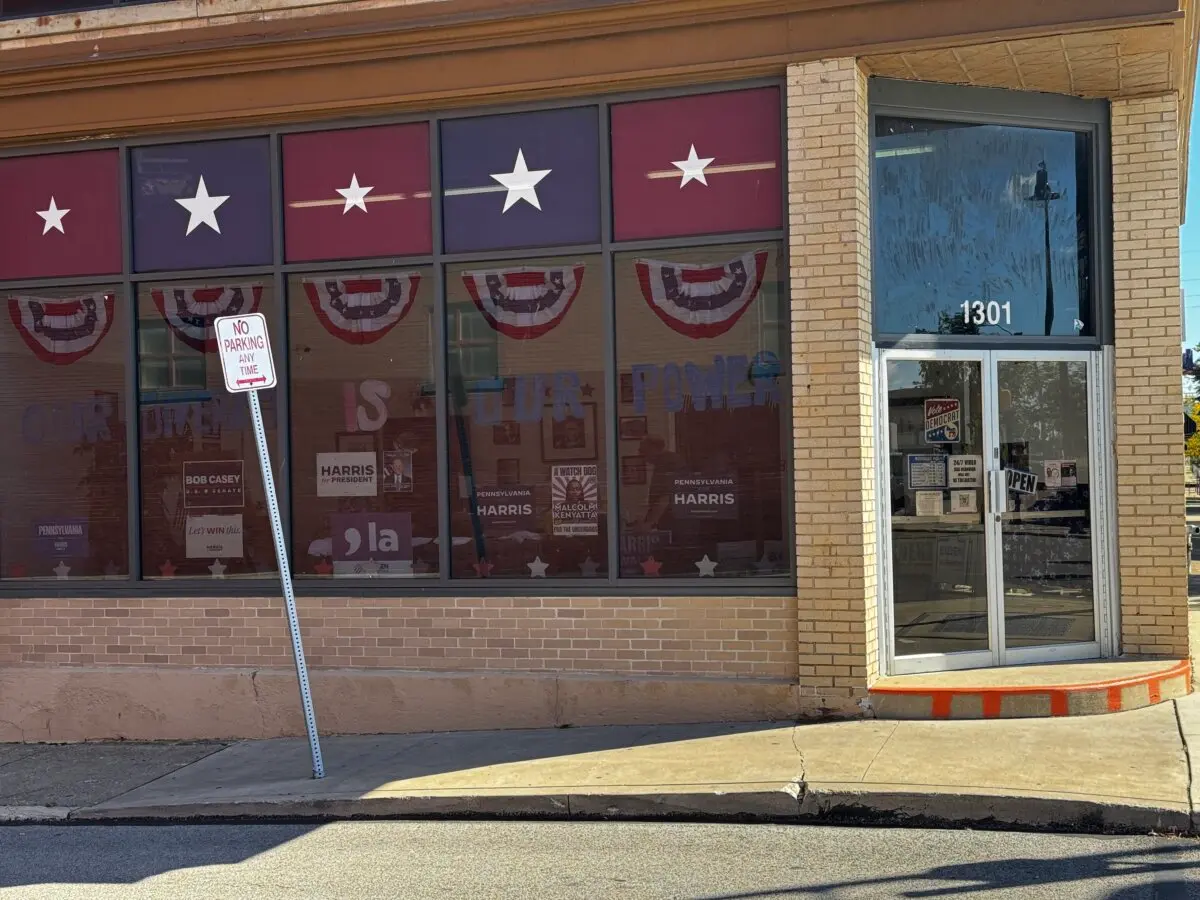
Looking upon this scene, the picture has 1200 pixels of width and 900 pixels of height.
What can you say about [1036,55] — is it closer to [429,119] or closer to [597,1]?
[597,1]

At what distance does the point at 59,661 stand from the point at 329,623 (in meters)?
2.33

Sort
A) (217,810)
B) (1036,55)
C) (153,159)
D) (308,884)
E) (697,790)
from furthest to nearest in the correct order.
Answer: (153,159)
(1036,55)
(217,810)
(697,790)
(308,884)

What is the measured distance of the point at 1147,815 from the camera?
6.11 meters

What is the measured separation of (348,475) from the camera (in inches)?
372

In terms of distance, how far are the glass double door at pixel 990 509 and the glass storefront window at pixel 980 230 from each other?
12.1 inches

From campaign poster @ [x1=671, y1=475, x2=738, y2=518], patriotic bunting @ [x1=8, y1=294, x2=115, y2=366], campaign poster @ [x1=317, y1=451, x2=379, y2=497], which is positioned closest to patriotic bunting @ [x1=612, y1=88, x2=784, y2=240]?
campaign poster @ [x1=671, y1=475, x2=738, y2=518]

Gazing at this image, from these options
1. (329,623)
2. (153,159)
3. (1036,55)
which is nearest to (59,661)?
(329,623)

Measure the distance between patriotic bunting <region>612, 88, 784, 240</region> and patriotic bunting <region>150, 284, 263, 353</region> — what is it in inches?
119

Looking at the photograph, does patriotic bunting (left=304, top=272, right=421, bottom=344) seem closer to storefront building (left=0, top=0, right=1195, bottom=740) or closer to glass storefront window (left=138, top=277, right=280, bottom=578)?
storefront building (left=0, top=0, right=1195, bottom=740)

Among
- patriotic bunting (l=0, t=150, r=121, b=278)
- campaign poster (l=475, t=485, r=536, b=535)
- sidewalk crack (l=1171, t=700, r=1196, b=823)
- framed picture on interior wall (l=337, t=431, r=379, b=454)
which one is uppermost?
patriotic bunting (l=0, t=150, r=121, b=278)

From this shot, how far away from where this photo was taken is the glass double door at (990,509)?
8.88 m

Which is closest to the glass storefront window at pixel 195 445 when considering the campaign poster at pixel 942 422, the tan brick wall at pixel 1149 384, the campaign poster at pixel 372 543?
the campaign poster at pixel 372 543

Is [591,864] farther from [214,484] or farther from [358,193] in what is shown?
[358,193]

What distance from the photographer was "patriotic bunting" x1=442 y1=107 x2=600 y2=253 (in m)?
8.96
